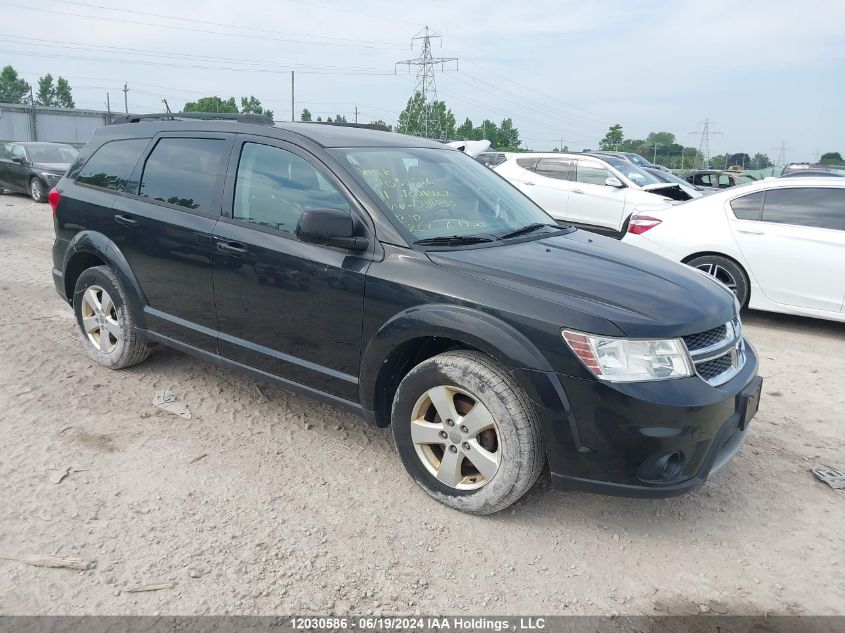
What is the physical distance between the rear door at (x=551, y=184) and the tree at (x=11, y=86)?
78880 mm

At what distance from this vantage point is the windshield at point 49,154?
15.1 meters

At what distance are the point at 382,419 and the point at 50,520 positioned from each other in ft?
5.23

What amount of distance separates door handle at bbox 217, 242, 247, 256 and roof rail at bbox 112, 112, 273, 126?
78cm

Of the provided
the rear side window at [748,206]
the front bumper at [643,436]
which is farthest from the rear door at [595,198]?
the front bumper at [643,436]

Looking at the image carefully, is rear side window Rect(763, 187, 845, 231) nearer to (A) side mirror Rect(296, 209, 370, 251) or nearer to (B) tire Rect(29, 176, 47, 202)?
(A) side mirror Rect(296, 209, 370, 251)

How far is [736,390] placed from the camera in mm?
2955

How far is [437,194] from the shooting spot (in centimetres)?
373

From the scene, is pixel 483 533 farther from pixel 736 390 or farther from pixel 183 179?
pixel 183 179

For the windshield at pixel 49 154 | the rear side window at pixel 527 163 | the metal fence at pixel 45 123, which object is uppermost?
the metal fence at pixel 45 123

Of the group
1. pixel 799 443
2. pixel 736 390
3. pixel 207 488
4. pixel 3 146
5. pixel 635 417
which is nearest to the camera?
pixel 635 417

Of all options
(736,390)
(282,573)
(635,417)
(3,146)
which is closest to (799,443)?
(736,390)

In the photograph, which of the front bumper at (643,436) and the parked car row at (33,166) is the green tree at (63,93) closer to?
the parked car row at (33,166)

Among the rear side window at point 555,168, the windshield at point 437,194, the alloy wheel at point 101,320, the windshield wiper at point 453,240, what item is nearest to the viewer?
the windshield wiper at point 453,240

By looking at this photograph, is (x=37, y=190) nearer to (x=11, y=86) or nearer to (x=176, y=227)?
(x=176, y=227)
